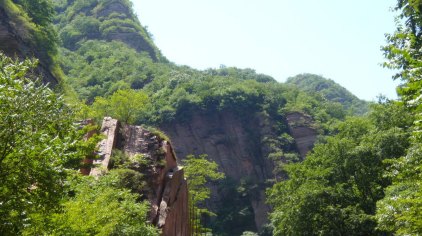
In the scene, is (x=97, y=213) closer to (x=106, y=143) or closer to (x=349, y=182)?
(x=106, y=143)

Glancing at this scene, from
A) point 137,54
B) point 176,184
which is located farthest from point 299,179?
point 137,54

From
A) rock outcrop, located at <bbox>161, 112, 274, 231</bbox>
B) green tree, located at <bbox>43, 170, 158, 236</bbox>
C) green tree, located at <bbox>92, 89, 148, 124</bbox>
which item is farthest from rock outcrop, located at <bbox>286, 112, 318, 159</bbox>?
green tree, located at <bbox>43, 170, 158, 236</bbox>

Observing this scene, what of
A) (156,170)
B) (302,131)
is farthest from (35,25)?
(302,131)

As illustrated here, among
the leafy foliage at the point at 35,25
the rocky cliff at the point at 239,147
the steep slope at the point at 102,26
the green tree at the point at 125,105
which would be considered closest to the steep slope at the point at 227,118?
the rocky cliff at the point at 239,147

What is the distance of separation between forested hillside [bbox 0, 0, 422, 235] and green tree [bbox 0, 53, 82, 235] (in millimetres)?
29

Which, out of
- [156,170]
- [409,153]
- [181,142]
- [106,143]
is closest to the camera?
[409,153]

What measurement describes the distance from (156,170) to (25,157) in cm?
1476

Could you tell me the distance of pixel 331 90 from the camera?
118 metres

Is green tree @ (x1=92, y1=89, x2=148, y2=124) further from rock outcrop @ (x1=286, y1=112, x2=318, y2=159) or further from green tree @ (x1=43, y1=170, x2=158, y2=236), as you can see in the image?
rock outcrop @ (x1=286, y1=112, x2=318, y2=159)

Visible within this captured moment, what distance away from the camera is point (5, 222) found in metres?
8.37

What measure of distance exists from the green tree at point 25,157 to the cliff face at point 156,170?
1149 cm

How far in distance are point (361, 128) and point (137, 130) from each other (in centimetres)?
2082

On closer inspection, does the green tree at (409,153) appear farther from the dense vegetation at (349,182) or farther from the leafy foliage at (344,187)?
the leafy foliage at (344,187)

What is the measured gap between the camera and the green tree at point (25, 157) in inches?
338
